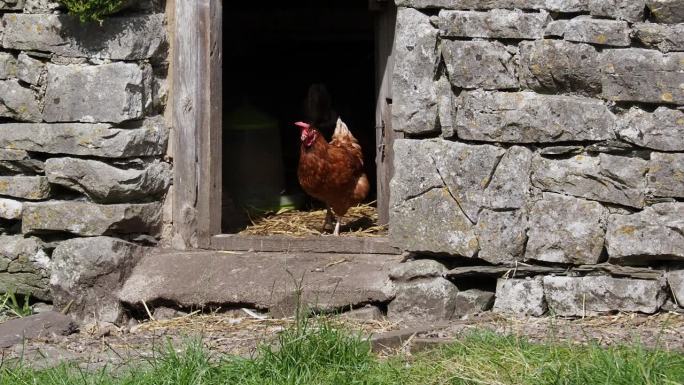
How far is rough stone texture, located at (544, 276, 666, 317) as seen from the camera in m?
5.68

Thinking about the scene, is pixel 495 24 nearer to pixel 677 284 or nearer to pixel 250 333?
pixel 677 284

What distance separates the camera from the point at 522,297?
5.86 metres

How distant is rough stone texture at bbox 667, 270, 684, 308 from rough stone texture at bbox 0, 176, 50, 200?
3735 millimetres

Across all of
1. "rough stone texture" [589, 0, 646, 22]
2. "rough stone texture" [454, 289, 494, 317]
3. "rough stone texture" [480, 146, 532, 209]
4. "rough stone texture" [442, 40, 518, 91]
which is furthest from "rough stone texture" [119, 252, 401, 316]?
"rough stone texture" [589, 0, 646, 22]

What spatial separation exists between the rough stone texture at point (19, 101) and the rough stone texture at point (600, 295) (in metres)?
3.25

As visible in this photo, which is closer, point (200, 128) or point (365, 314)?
point (365, 314)

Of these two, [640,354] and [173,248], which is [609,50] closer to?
[640,354]

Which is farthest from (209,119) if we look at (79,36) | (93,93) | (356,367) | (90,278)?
(356,367)

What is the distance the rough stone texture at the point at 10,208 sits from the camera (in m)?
6.66

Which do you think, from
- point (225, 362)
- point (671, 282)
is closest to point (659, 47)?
point (671, 282)

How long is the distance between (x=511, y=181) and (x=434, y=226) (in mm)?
501

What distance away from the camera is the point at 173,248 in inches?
268

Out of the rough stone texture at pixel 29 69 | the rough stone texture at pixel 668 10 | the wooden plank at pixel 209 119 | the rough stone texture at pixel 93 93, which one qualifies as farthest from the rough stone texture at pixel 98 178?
the rough stone texture at pixel 668 10

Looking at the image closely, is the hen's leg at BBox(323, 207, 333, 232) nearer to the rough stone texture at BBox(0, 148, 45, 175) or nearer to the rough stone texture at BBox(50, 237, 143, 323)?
the rough stone texture at BBox(50, 237, 143, 323)
